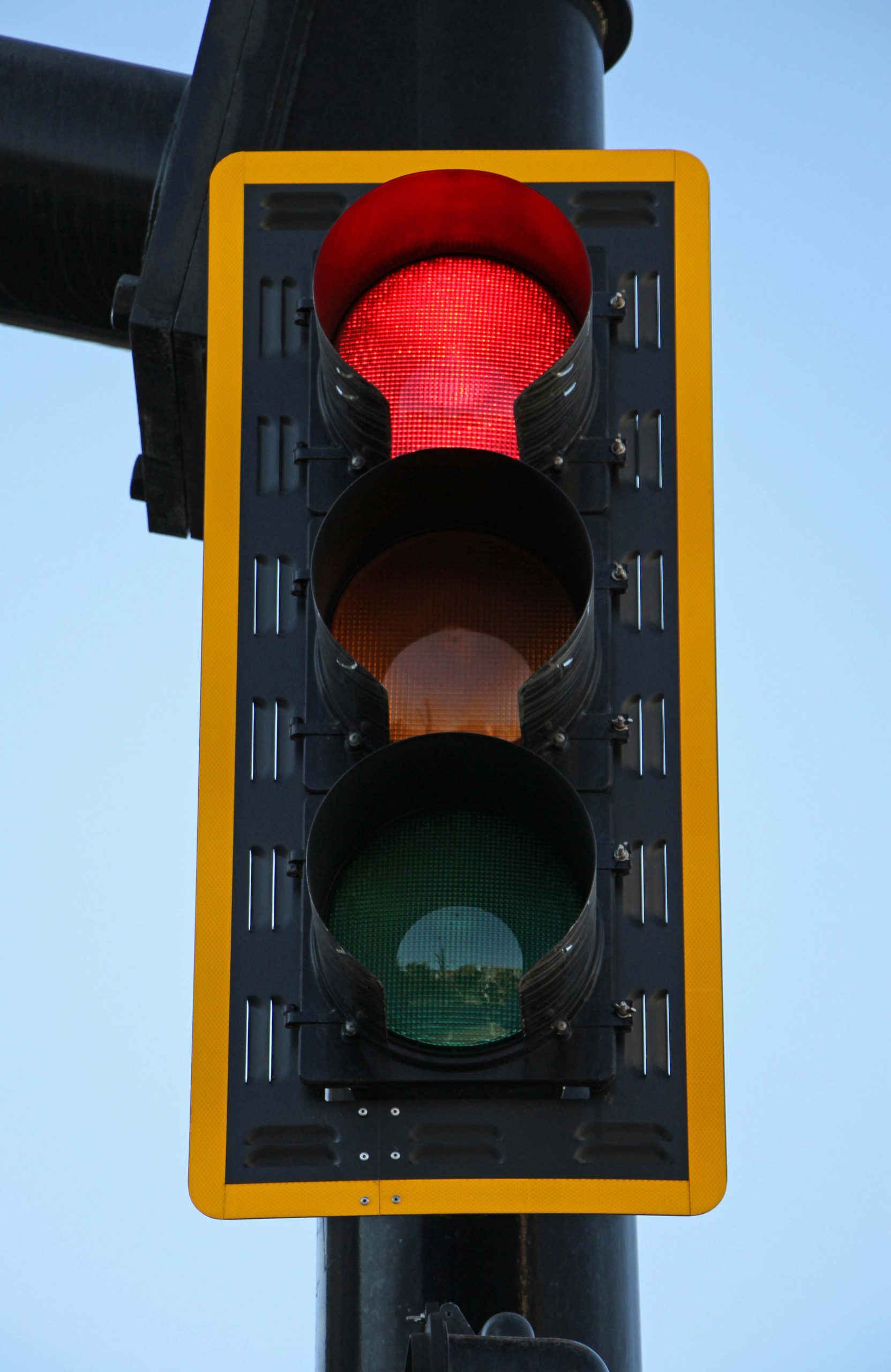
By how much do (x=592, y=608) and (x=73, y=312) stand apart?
201 centimetres

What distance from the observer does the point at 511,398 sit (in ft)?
8.63

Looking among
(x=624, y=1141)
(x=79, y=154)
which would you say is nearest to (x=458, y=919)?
(x=624, y=1141)

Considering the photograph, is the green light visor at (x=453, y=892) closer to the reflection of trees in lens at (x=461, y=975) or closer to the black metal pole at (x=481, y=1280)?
the reflection of trees in lens at (x=461, y=975)

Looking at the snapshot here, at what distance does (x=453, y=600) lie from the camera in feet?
8.30

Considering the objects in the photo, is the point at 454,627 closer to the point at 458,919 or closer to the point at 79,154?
the point at 458,919

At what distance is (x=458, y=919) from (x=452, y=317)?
0.91 meters

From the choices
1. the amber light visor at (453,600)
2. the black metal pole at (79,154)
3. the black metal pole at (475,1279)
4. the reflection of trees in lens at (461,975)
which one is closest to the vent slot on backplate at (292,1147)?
the reflection of trees in lens at (461,975)

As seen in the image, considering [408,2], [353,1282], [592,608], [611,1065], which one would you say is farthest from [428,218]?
[353,1282]

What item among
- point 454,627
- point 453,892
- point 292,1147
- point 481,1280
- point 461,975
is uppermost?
point 454,627

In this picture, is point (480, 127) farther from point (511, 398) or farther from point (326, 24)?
point (511, 398)

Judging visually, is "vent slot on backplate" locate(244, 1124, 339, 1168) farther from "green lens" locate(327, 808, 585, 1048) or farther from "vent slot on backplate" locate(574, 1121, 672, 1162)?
"vent slot on backplate" locate(574, 1121, 672, 1162)

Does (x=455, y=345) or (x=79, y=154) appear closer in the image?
(x=455, y=345)

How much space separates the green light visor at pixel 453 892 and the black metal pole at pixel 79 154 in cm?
178

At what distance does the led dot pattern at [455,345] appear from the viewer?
2.62m
